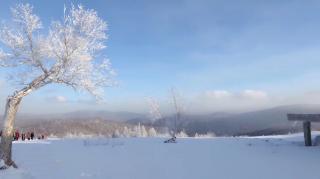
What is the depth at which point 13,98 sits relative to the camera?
19609mm

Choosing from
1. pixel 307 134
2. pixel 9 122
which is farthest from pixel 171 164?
pixel 307 134

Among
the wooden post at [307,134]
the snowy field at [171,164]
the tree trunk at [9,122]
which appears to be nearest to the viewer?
the snowy field at [171,164]

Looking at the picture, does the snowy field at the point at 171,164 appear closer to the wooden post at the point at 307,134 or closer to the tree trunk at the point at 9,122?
the tree trunk at the point at 9,122

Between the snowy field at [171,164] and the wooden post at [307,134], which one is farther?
the wooden post at [307,134]

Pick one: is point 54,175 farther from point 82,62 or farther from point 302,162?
point 302,162

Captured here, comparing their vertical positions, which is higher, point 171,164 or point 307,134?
point 307,134

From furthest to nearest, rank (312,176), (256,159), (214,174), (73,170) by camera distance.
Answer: (256,159), (73,170), (214,174), (312,176)

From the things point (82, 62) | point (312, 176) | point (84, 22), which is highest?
point (84, 22)

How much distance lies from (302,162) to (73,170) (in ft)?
31.7

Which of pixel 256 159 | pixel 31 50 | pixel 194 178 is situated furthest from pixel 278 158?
pixel 31 50

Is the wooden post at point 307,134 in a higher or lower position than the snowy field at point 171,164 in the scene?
higher

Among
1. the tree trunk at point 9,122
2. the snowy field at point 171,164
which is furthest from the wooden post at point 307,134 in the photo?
the tree trunk at point 9,122

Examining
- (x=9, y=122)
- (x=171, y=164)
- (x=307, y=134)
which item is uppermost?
(x=9, y=122)

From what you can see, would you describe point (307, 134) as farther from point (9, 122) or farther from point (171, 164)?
point (9, 122)
